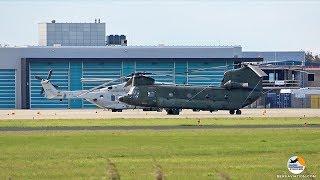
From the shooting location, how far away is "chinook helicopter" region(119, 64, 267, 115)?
86500 mm

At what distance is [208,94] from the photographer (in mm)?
88062

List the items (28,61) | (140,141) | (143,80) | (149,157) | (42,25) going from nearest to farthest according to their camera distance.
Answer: (149,157)
(140,141)
(143,80)
(28,61)
(42,25)

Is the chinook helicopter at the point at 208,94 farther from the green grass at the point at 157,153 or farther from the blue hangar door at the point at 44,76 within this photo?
the green grass at the point at 157,153

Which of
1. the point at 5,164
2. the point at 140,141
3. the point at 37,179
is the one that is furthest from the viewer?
the point at 140,141

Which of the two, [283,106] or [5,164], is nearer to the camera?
[5,164]

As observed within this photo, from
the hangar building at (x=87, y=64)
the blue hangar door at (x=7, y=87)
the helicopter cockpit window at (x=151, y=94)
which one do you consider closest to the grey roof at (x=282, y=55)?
the hangar building at (x=87, y=64)

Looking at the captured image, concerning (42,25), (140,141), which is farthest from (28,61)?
(140,141)

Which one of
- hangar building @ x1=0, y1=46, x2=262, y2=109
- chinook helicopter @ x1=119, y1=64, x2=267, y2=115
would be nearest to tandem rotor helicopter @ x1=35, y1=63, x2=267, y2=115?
chinook helicopter @ x1=119, y1=64, x2=267, y2=115

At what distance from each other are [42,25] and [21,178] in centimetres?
12401

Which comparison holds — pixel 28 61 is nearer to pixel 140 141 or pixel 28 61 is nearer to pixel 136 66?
pixel 136 66

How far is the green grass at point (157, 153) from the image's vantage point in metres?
29.2

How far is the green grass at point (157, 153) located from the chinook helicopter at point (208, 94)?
3587 centimetres

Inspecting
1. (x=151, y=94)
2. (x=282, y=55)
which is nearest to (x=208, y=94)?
(x=151, y=94)

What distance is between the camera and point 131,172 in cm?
2920
